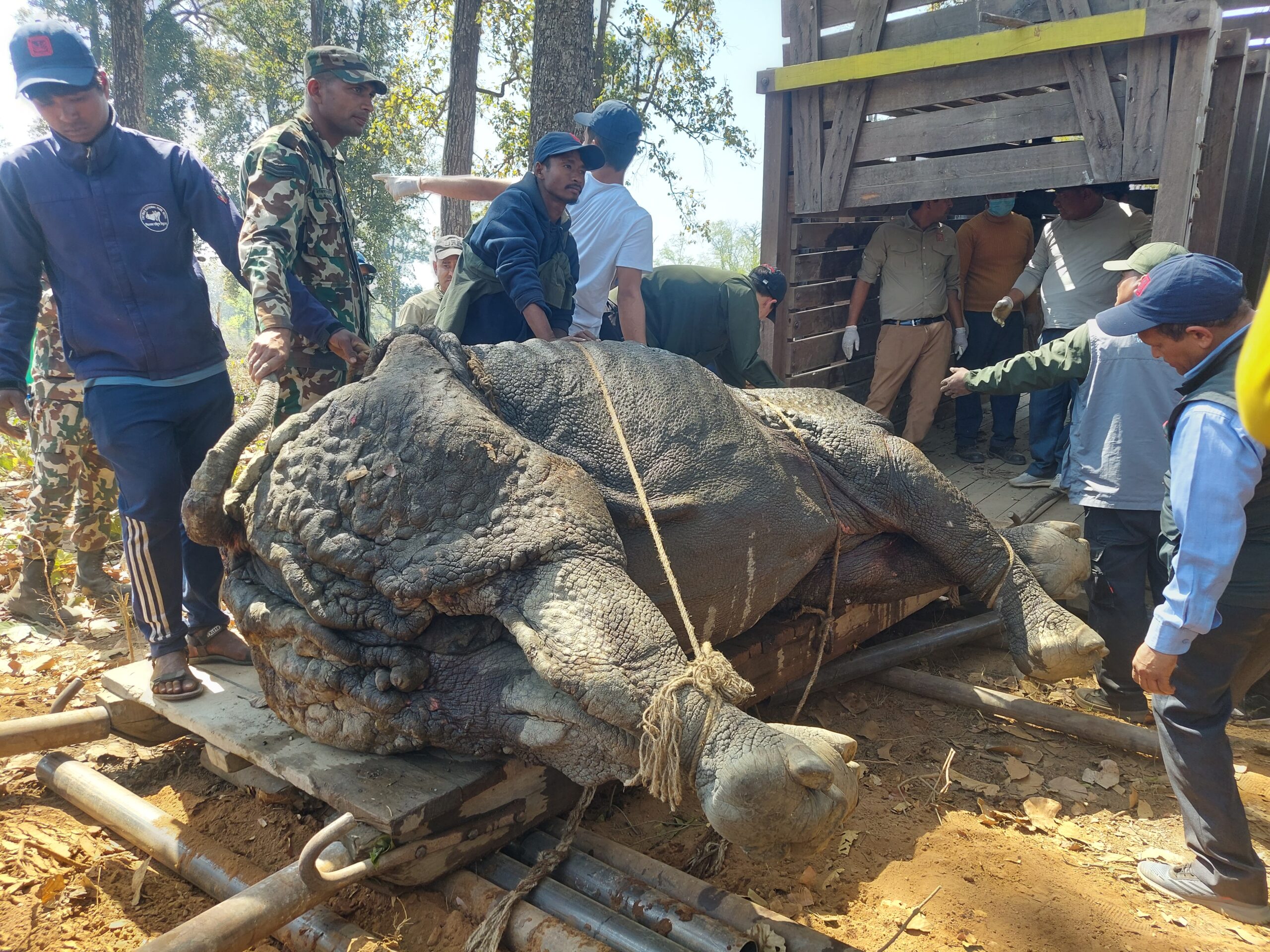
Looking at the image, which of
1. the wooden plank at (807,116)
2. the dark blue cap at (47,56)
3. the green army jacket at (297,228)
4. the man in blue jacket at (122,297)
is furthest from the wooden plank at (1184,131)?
the dark blue cap at (47,56)

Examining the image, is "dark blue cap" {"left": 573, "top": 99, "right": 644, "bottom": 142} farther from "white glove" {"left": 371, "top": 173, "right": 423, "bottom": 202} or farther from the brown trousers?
the brown trousers

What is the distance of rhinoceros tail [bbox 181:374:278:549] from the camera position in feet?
8.84

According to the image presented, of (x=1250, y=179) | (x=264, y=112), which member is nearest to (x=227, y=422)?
(x=1250, y=179)

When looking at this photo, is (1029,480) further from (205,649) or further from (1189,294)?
(205,649)

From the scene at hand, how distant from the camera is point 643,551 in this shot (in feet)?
9.38

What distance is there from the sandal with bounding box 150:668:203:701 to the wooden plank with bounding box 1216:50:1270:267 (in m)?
6.29

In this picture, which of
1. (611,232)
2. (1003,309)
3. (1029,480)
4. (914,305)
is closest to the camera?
(611,232)

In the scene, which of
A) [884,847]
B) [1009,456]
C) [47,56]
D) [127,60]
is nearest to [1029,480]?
[1009,456]

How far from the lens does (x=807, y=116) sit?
5.97 meters

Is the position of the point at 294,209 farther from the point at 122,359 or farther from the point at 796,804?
the point at 796,804

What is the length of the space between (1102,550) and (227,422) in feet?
13.4

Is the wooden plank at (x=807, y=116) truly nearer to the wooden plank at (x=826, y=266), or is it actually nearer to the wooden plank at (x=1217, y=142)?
the wooden plank at (x=826, y=266)

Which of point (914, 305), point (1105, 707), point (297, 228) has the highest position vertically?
point (297, 228)

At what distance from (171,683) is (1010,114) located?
5.47 m
